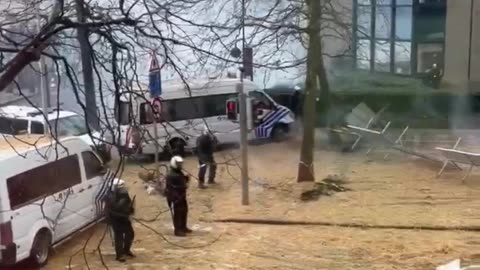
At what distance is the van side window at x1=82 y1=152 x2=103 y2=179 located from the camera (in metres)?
6.46

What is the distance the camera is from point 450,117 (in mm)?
10422

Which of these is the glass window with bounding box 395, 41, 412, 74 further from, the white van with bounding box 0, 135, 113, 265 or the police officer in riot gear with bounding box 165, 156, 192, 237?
the white van with bounding box 0, 135, 113, 265

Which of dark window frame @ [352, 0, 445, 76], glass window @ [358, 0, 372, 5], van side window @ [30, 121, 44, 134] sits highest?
glass window @ [358, 0, 372, 5]

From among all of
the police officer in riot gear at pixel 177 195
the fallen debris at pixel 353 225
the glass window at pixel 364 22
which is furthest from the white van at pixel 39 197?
the glass window at pixel 364 22

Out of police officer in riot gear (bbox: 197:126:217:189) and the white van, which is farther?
police officer in riot gear (bbox: 197:126:217:189)

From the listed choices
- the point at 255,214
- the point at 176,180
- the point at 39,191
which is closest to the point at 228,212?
the point at 255,214

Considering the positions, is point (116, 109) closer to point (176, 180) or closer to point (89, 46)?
point (89, 46)

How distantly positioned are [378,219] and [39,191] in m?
2.56

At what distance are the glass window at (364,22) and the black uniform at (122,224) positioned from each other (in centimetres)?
457

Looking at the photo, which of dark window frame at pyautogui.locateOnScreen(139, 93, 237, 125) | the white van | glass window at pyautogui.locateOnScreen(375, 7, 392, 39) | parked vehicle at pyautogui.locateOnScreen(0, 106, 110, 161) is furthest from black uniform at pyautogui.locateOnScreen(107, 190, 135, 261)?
glass window at pyautogui.locateOnScreen(375, 7, 392, 39)

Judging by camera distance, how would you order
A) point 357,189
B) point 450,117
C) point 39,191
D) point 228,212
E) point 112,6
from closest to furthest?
point 112,6 → point 39,191 → point 228,212 → point 357,189 → point 450,117

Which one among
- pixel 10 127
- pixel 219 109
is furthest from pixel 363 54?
pixel 10 127

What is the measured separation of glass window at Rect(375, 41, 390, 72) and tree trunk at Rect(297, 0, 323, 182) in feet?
5.96

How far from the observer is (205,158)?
26.4ft
